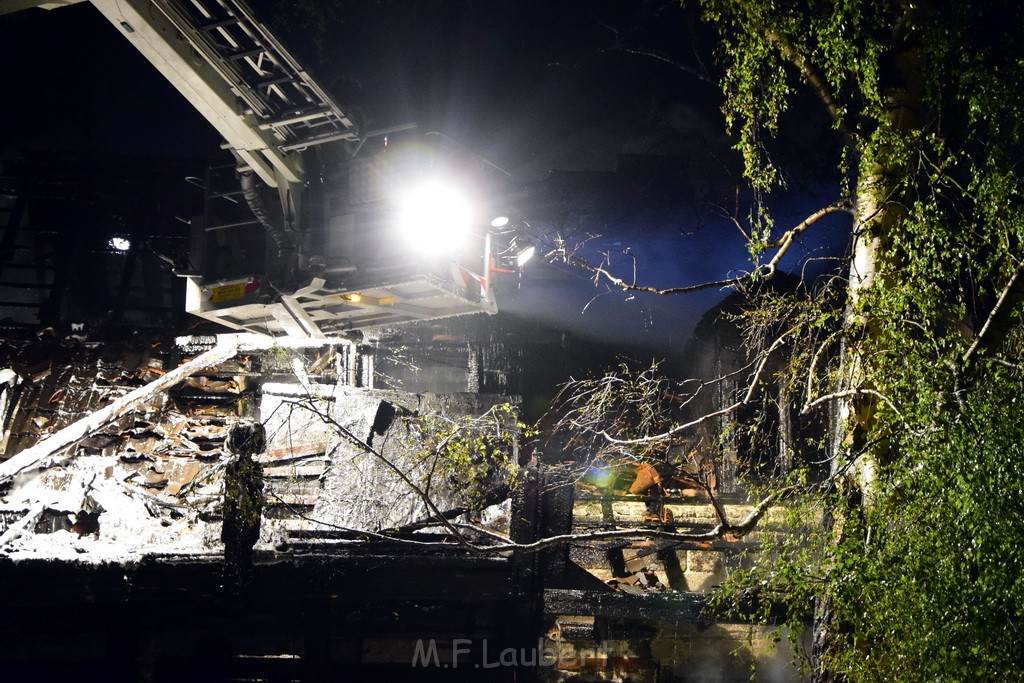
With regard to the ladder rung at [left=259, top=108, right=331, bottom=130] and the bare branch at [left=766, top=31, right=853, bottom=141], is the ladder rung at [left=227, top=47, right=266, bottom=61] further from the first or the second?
the bare branch at [left=766, top=31, right=853, bottom=141]

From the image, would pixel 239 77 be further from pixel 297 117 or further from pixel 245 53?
pixel 297 117

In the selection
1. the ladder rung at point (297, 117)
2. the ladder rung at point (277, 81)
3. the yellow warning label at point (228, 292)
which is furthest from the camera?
the yellow warning label at point (228, 292)

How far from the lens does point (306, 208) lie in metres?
9.92

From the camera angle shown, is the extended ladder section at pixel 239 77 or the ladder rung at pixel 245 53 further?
the ladder rung at pixel 245 53

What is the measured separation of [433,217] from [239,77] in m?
3.01

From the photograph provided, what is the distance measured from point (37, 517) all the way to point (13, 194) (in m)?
9.97

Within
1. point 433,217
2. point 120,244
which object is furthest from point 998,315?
point 120,244

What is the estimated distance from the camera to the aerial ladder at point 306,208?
8.38 meters

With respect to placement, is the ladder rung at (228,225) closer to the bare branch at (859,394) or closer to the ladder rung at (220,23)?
the ladder rung at (220,23)

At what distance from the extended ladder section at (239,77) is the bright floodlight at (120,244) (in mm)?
8778

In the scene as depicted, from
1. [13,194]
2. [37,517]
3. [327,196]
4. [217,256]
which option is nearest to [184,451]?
[37,517]

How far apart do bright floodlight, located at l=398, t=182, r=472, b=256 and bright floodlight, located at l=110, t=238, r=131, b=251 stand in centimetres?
1054

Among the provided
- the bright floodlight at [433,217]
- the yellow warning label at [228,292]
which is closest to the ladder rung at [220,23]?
the bright floodlight at [433,217]

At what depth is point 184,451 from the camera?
38.1 feet
